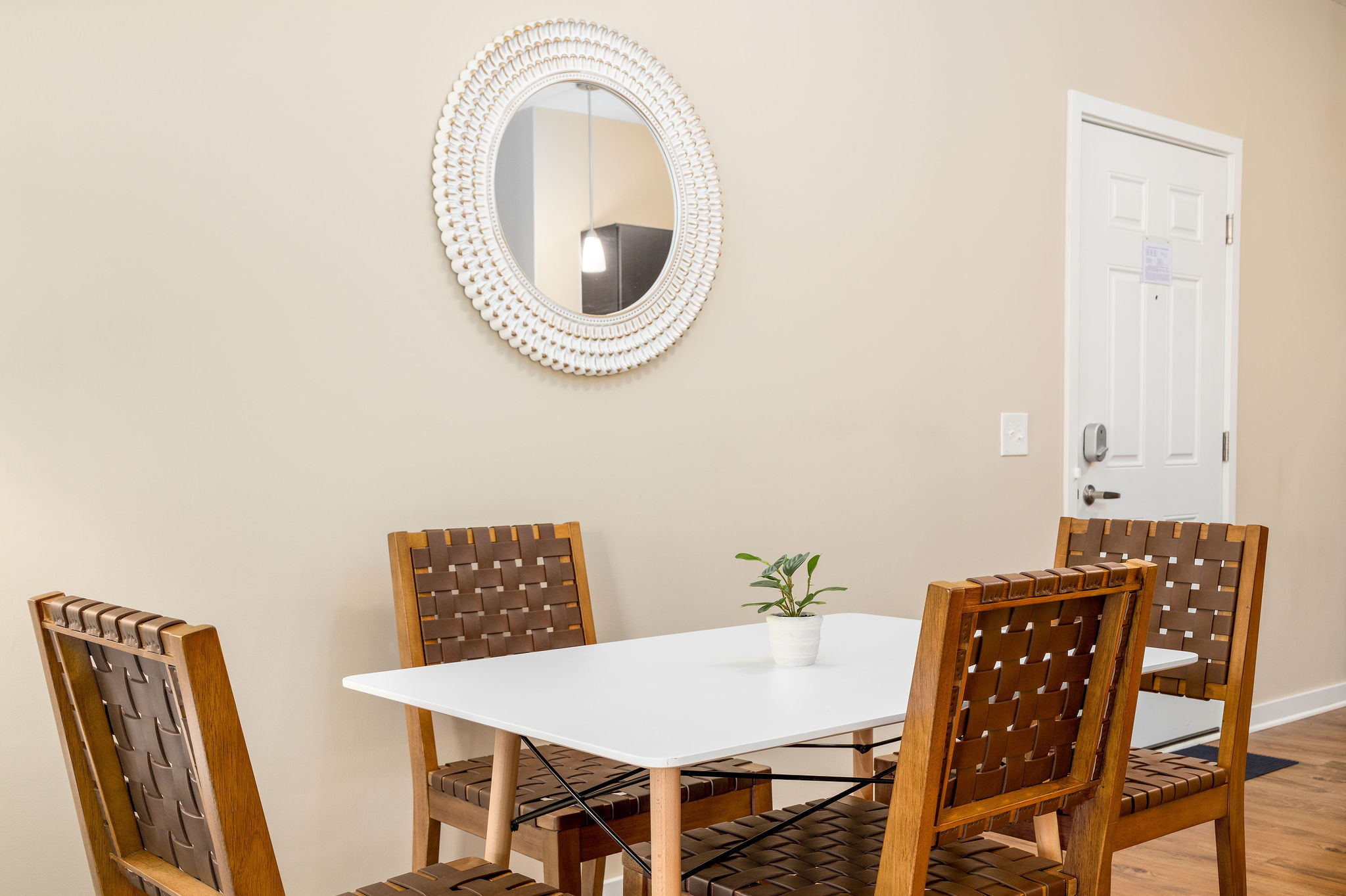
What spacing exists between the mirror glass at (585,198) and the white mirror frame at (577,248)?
0.02 m

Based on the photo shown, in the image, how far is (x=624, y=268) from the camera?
247 centimetres

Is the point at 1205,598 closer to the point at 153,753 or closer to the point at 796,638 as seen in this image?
the point at 796,638

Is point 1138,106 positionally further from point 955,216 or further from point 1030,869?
point 1030,869

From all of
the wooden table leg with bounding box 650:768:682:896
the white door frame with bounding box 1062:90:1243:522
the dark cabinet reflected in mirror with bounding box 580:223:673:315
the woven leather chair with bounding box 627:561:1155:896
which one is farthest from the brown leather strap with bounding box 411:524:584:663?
the white door frame with bounding box 1062:90:1243:522

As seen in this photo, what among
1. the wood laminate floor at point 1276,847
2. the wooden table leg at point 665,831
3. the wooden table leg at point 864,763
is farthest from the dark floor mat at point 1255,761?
the wooden table leg at point 665,831

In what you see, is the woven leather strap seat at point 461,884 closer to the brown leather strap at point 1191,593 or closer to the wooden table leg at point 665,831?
the wooden table leg at point 665,831

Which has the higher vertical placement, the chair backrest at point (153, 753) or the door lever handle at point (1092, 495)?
the door lever handle at point (1092, 495)

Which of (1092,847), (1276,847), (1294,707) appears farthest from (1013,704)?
(1294,707)

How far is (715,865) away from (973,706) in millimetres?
457

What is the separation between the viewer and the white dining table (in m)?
1.25

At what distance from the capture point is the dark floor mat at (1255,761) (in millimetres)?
3535

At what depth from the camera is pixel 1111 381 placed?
366 cm

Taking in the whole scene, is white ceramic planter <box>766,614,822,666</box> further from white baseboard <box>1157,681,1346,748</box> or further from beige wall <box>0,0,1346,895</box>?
white baseboard <box>1157,681,1346,748</box>

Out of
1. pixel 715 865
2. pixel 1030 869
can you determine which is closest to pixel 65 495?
pixel 715 865
